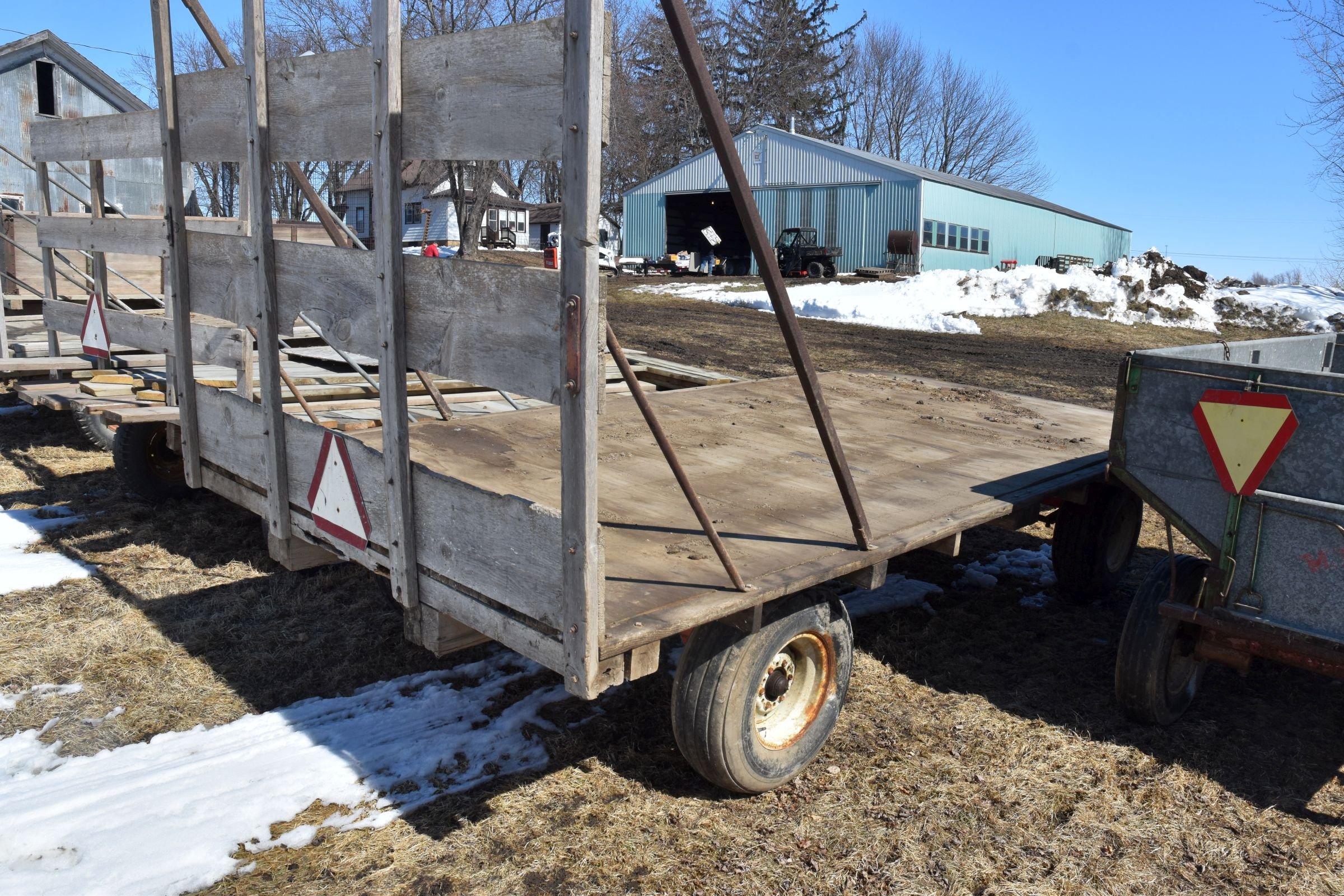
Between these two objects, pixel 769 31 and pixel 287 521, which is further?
pixel 769 31

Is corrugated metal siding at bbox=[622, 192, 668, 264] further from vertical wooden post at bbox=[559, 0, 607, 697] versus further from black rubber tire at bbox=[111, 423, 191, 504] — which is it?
vertical wooden post at bbox=[559, 0, 607, 697]

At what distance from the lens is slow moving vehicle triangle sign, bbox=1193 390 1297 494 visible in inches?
136

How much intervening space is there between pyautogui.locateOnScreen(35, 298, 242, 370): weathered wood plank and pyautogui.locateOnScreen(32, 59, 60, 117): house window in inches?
705

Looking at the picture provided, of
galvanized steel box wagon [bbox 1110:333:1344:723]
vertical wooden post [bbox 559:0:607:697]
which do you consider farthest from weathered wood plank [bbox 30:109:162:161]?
galvanized steel box wagon [bbox 1110:333:1344:723]

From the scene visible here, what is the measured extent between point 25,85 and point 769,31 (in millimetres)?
39395

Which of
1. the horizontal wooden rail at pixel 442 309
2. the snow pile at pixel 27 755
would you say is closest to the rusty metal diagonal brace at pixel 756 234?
the horizontal wooden rail at pixel 442 309

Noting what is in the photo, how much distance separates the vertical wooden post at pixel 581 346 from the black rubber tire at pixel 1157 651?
236cm

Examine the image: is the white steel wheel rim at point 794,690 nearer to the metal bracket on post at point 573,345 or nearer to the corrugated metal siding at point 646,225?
the metal bracket on post at point 573,345

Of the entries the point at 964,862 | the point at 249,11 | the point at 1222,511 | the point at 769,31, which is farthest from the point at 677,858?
the point at 769,31

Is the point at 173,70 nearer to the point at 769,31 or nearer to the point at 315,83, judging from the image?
the point at 315,83

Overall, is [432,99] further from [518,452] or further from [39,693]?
[39,693]

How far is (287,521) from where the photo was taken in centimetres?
376

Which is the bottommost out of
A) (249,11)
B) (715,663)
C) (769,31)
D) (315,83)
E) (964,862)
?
(964,862)

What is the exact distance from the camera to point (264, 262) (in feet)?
11.7
